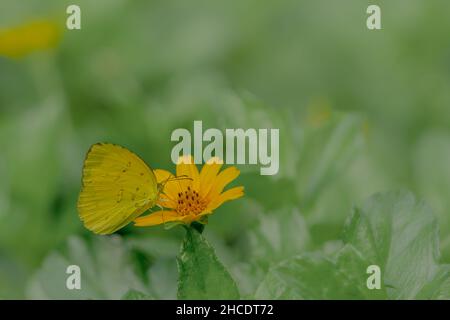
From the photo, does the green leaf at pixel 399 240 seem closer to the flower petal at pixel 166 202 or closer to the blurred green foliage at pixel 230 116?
the blurred green foliage at pixel 230 116

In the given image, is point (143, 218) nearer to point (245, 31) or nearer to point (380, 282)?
point (380, 282)

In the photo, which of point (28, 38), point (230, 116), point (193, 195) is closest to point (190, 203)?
point (193, 195)

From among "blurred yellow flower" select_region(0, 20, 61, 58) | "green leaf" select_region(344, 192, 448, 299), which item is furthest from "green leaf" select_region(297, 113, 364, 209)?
"blurred yellow flower" select_region(0, 20, 61, 58)

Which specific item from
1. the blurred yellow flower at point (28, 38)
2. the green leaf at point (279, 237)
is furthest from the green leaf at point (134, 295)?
the blurred yellow flower at point (28, 38)

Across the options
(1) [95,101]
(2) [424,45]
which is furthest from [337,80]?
(1) [95,101]

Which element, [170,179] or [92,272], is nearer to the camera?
[170,179]

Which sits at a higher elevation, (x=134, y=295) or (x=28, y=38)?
(x=28, y=38)

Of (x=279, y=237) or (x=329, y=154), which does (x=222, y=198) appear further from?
(x=329, y=154)
